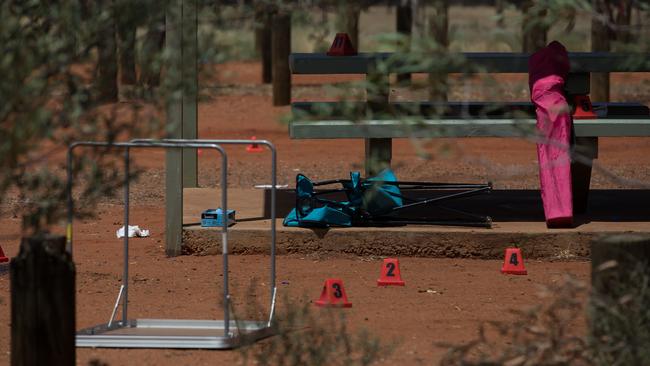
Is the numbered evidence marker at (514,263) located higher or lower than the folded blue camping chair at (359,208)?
lower

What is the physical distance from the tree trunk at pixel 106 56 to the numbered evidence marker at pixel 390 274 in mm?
4002

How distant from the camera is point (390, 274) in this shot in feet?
29.4

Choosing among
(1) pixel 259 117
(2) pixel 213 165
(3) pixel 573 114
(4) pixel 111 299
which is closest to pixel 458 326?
(4) pixel 111 299

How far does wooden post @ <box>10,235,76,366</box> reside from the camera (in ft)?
16.6

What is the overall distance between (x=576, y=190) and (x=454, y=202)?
47.4 inches

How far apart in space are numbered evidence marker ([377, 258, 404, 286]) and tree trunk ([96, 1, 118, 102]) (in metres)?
4.00

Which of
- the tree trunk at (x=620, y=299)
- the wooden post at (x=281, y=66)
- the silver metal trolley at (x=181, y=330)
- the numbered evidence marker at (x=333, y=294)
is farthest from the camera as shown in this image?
the wooden post at (x=281, y=66)

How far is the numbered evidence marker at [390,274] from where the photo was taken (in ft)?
29.3

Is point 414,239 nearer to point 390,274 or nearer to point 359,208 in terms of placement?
point 359,208

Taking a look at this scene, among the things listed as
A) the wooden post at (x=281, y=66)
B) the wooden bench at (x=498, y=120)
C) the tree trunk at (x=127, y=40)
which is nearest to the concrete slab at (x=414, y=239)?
the wooden bench at (x=498, y=120)

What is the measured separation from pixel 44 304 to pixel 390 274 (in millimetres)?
4219

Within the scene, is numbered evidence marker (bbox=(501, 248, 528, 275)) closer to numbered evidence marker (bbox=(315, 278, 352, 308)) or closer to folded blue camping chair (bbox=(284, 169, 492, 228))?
folded blue camping chair (bbox=(284, 169, 492, 228))

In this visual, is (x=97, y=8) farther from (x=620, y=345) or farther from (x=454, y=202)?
(x=454, y=202)

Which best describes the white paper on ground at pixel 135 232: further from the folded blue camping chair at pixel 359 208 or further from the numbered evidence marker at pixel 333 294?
the numbered evidence marker at pixel 333 294
